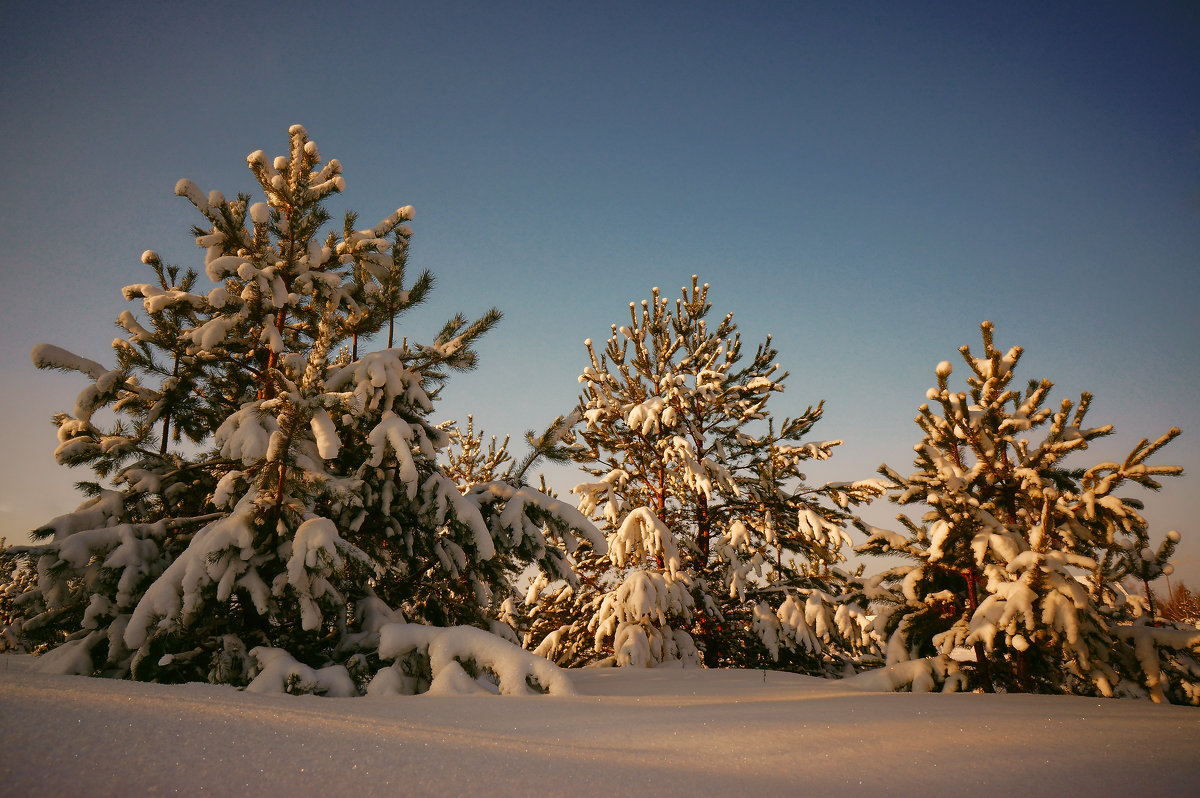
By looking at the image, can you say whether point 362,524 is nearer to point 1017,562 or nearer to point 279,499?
point 279,499

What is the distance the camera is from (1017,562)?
14.3ft

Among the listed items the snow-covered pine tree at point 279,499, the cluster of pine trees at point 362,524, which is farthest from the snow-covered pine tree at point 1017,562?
the snow-covered pine tree at point 279,499

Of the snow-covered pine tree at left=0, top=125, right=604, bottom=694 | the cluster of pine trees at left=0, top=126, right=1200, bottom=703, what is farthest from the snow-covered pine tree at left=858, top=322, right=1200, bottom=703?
the snow-covered pine tree at left=0, top=125, right=604, bottom=694

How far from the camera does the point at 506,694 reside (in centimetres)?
394

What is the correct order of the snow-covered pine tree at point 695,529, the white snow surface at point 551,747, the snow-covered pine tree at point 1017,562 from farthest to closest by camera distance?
the snow-covered pine tree at point 695,529
the snow-covered pine tree at point 1017,562
the white snow surface at point 551,747

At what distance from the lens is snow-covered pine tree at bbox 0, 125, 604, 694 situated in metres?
4.38

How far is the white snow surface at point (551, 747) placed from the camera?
1.66 m

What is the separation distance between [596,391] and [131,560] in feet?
27.3

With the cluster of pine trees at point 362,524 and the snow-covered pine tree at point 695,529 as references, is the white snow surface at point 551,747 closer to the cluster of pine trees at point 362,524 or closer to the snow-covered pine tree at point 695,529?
the cluster of pine trees at point 362,524

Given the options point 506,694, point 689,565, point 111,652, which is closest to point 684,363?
point 689,565

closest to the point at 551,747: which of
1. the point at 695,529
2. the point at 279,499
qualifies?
the point at 279,499

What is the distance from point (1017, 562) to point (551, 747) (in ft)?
12.8

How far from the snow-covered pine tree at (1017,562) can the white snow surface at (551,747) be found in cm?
91

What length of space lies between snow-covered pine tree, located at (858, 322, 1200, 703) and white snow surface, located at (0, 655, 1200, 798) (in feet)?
2.99
